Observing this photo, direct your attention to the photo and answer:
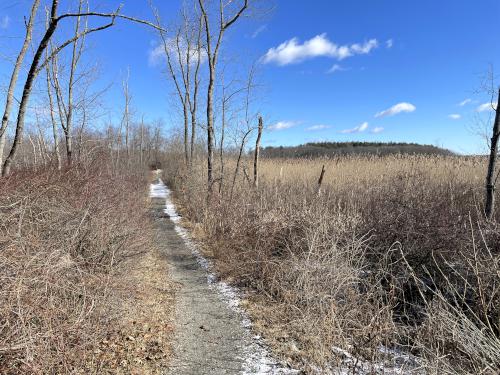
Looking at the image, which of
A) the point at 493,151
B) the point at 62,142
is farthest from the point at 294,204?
the point at 62,142

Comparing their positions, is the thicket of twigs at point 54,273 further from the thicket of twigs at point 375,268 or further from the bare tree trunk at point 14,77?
the thicket of twigs at point 375,268

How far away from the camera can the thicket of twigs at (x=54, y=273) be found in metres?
3.17

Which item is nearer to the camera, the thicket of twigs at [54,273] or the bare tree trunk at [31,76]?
the thicket of twigs at [54,273]

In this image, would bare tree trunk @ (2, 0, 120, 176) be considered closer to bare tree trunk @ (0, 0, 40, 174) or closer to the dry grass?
bare tree trunk @ (0, 0, 40, 174)

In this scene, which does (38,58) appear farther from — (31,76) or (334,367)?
(334,367)

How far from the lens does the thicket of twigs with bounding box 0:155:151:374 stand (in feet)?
10.4

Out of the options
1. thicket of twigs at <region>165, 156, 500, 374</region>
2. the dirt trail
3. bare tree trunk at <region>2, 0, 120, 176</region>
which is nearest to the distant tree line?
thicket of twigs at <region>165, 156, 500, 374</region>

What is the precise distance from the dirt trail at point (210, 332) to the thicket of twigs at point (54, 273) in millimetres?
1011

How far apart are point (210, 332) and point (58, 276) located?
2188mm

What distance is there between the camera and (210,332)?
4.98m

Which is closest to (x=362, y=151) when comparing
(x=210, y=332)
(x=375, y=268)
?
(x=375, y=268)

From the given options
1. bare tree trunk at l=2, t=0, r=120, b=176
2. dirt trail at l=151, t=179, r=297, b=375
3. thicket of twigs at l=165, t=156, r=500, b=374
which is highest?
bare tree trunk at l=2, t=0, r=120, b=176

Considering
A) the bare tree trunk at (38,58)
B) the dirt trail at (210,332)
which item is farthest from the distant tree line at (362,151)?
the bare tree trunk at (38,58)

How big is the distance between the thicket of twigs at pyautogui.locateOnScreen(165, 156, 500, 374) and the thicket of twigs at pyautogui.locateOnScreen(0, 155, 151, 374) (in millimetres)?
2343
